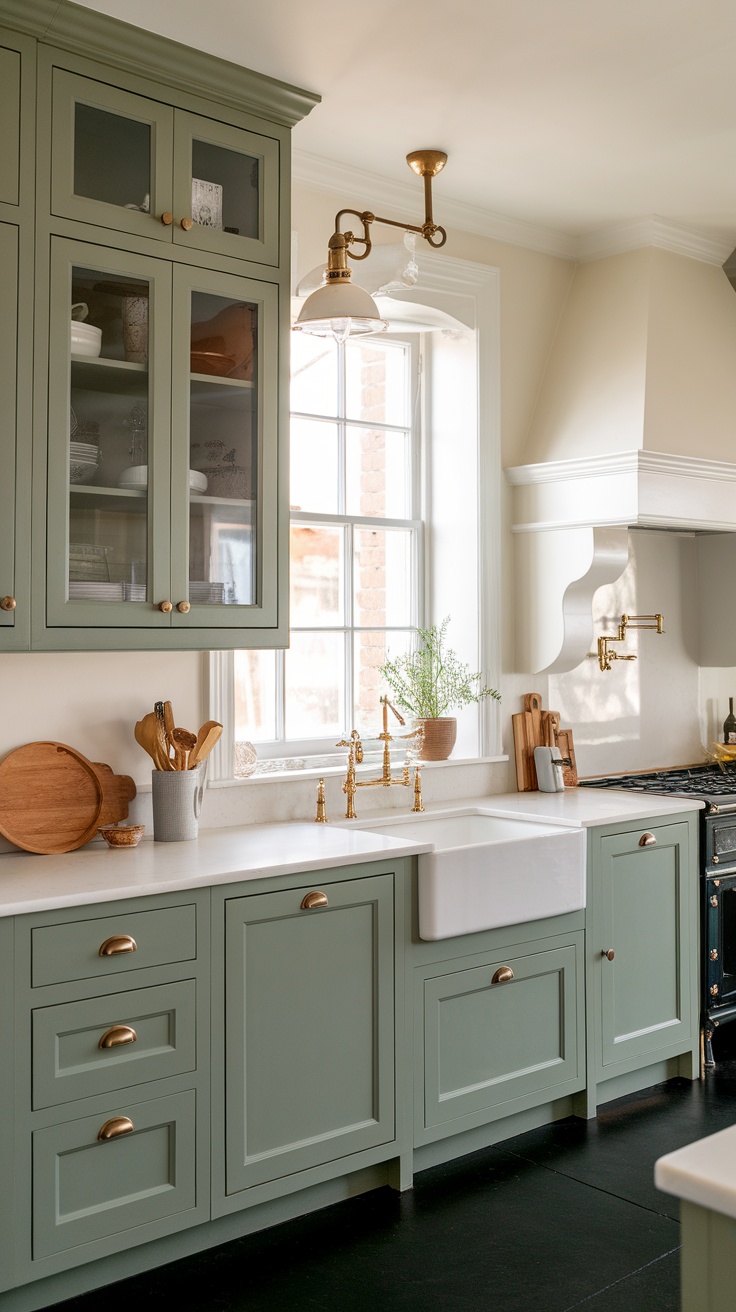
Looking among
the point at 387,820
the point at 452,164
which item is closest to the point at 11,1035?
the point at 387,820

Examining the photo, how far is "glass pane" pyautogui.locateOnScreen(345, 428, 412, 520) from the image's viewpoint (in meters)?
3.89

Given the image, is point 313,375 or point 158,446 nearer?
point 158,446

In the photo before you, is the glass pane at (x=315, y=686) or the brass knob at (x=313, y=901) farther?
the glass pane at (x=315, y=686)

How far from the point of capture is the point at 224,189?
2859mm

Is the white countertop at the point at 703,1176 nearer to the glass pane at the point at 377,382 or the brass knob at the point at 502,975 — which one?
the brass knob at the point at 502,975

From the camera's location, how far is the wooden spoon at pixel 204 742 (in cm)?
304

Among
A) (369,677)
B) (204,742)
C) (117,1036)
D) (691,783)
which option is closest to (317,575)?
(369,677)

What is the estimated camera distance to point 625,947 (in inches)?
140

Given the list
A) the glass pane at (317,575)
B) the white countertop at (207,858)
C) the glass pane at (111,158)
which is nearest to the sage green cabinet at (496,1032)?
the white countertop at (207,858)

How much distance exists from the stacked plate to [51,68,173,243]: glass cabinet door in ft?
1.71

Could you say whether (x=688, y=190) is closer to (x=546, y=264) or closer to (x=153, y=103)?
(x=546, y=264)

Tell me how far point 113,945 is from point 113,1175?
49cm

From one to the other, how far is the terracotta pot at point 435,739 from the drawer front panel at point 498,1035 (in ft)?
2.55

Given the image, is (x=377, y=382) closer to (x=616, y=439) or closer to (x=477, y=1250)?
(x=616, y=439)
